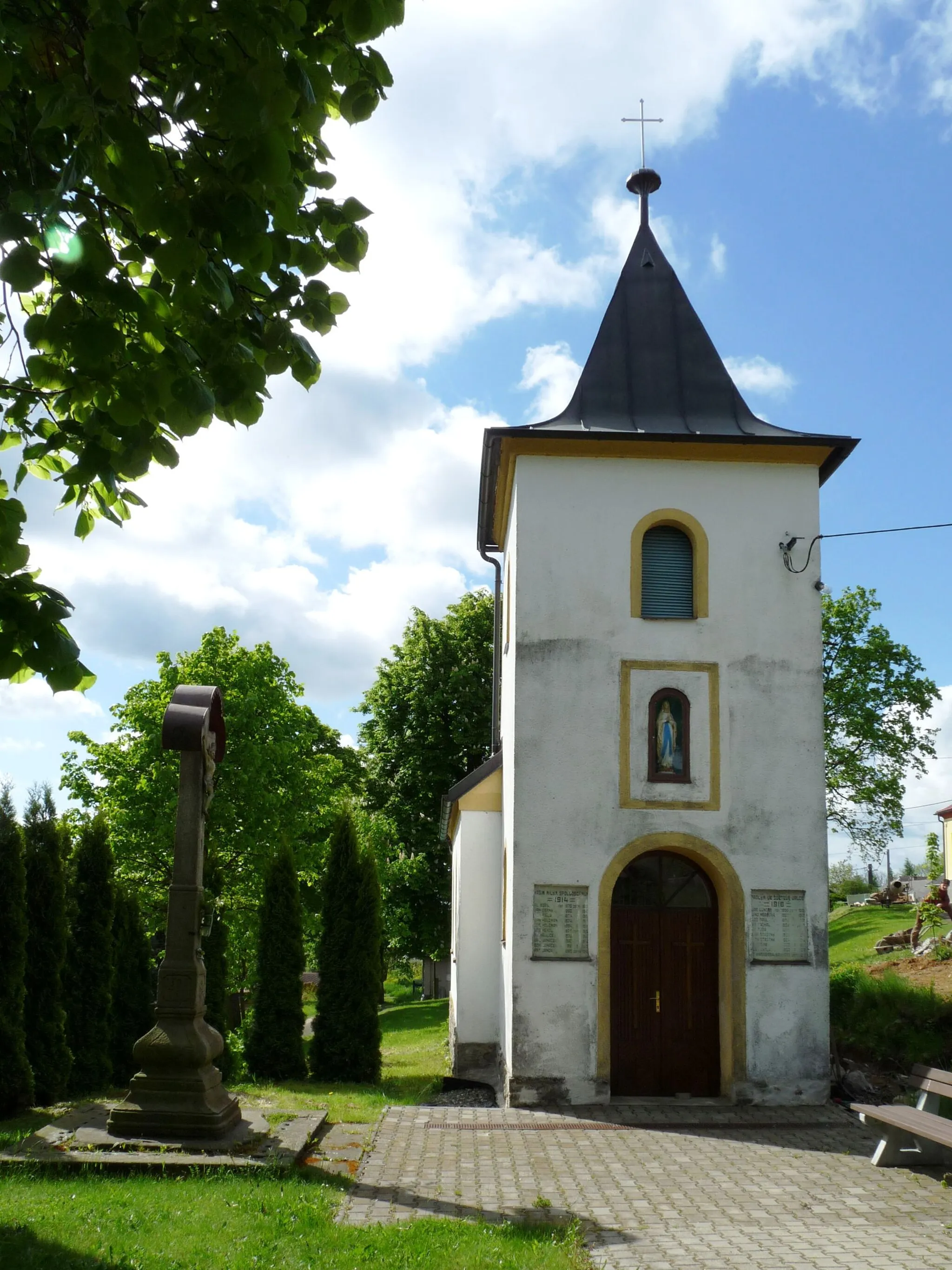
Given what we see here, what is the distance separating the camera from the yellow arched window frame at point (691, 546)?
13.0 m

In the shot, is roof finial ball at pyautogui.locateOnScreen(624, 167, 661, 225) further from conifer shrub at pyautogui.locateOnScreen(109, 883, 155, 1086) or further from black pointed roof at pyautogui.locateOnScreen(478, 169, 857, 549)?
conifer shrub at pyautogui.locateOnScreen(109, 883, 155, 1086)

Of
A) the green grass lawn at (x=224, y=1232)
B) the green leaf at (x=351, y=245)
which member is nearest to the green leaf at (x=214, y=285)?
the green leaf at (x=351, y=245)

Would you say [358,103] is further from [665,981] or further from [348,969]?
[348,969]

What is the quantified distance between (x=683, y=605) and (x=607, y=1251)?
310 inches

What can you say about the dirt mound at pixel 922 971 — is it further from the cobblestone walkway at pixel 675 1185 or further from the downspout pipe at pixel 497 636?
the downspout pipe at pixel 497 636

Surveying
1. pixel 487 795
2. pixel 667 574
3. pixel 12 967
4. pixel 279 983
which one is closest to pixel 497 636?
pixel 487 795

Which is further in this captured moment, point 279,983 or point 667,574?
point 279,983

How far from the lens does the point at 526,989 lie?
12.0 metres

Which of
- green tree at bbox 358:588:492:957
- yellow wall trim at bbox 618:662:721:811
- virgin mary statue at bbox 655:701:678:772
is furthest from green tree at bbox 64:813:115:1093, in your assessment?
green tree at bbox 358:588:492:957

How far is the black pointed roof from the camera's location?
1314 centimetres

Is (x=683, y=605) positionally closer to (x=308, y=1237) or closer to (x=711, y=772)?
(x=711, y=772)

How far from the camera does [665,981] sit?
491 inches

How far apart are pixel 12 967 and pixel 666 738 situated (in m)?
7.14

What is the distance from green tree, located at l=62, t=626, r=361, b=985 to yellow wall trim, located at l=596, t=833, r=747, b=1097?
13.2 m
